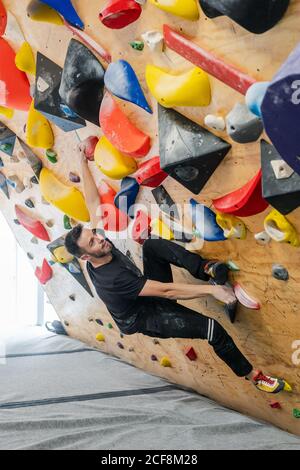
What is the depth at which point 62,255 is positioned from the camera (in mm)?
2898

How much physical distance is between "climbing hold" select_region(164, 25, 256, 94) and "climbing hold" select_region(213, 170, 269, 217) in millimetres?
261

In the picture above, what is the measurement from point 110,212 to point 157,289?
366 mm

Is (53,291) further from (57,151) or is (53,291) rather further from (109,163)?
(109,163)

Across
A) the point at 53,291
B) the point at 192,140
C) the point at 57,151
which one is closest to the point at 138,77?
the point at 192,140

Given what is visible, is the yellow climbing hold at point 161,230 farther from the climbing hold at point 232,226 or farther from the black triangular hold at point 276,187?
the black triangular hold at point 276,187

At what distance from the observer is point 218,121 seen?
1589mm

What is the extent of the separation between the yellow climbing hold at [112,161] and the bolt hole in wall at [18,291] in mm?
2311

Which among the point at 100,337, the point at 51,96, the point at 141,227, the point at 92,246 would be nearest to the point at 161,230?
the point at 141,227

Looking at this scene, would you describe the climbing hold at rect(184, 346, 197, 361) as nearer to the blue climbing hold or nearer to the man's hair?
the man's hair

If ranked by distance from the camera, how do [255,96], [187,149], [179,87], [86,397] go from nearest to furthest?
1. [255,96]
2. [179,87]
3. [187,149]
4. [86,397]

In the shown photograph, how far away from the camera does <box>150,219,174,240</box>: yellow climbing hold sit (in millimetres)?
2113

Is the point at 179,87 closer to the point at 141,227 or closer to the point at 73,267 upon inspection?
the point at 141,227

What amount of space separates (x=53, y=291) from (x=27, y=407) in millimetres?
1031

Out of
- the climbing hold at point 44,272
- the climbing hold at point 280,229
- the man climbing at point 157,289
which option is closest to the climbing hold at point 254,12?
the climbing hold at point 280,229
